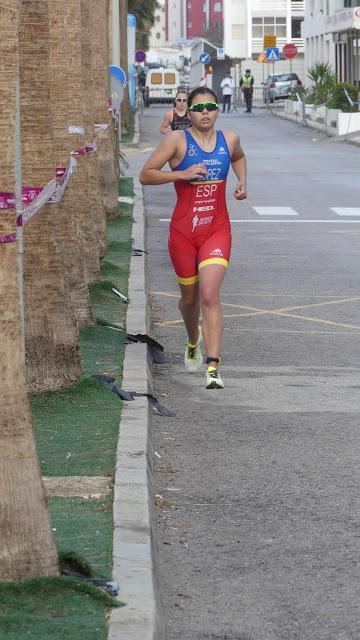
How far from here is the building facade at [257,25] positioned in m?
123

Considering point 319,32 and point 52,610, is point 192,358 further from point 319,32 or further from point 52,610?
point 319,32

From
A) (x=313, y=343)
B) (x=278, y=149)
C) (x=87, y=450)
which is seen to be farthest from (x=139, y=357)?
(x=278, y=149)

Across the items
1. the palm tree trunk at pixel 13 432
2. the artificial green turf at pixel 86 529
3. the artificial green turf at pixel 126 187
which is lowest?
the artificial green turf at pixel 126 187

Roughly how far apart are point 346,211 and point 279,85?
209 feet

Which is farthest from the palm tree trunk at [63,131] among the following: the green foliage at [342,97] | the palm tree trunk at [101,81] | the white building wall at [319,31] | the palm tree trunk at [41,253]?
the white building wall at [319,31]

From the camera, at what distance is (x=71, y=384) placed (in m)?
9.38

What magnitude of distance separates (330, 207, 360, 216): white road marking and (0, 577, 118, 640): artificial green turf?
65.2 feet

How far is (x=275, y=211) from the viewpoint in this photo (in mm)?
25359

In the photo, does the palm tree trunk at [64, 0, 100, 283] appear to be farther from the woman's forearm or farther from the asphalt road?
the woman's forearm

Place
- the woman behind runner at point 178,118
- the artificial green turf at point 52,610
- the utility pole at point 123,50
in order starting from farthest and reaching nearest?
the utility pole at point 123,50, the woman behind runner at point 178,118, the artificial green turf at point 52,610

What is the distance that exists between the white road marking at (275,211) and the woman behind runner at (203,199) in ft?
47.2

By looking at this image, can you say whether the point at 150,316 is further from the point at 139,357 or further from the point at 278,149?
the point at 278,149

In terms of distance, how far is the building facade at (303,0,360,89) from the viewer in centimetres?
6731

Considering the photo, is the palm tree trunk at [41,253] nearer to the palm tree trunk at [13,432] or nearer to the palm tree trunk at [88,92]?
the palm tree trunk at [13,432]
